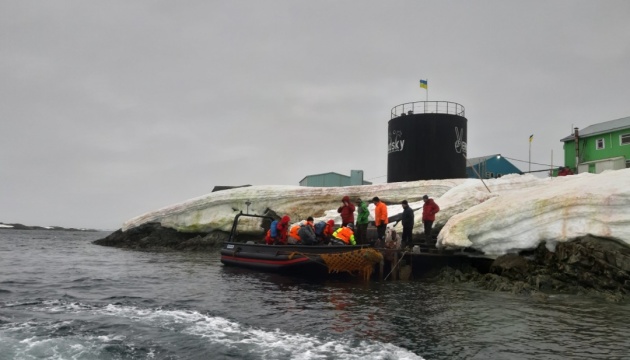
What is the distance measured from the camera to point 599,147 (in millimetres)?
34531

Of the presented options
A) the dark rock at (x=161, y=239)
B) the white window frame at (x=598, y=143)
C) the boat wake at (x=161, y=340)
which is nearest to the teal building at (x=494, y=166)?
the white window frame at (x=598, y=143)

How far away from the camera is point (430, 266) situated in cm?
1711

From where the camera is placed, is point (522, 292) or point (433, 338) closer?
point (433, 338)

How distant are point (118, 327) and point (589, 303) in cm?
1103

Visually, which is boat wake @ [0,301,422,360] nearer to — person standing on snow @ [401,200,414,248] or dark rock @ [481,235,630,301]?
dark rock @ [481,235,630,301]

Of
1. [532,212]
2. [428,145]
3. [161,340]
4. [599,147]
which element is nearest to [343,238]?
[532,212]

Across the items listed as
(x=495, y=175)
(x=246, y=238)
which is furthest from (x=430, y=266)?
(x=495, y=175)

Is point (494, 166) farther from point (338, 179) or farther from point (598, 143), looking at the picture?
point (338, 179)

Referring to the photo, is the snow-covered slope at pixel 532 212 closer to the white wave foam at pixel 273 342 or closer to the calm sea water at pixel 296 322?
the calm sea water at pixel 296 322

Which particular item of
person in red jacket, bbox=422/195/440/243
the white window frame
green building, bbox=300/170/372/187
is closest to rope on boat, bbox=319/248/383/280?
person in red jacket, bbox=422/195/440/243

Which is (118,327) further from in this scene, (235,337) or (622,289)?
(622,289)

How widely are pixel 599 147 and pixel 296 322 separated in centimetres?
3312

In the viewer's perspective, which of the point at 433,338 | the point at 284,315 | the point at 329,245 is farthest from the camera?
the point at 329,245

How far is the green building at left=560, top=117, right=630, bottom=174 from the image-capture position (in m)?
32.2
